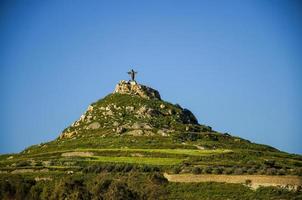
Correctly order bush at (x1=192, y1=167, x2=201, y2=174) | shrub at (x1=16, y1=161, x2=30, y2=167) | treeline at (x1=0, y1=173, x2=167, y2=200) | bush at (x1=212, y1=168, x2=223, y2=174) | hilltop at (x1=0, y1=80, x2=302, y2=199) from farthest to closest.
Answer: shrub at (x1=16, y1=161, x2=30, y2=167), bush at (x1=192, y1=167, x2=201, y2=174), bush at (x1=212, y1=168, x2=223, y2=174), hilltop at (x1=0, y1=80, x2=302, y2=199), treeline at (x1=0, y1=173, x2=167, y2=200)

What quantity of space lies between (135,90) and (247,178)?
7382 cm

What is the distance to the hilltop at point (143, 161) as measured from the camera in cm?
8875

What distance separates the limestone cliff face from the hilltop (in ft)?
0.80

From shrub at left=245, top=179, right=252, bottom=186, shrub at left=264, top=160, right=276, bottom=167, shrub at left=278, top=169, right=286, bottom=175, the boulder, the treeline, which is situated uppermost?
the boulder

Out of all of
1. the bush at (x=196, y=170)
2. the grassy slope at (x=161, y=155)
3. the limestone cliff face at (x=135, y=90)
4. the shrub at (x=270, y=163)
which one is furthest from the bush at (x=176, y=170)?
the limestone cliff face at (x=135, y=90)

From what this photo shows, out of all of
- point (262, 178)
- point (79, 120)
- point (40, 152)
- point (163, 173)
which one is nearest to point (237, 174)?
point (262, 178)

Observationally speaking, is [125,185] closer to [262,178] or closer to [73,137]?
[262,178]

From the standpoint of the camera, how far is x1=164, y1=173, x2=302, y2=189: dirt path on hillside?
94.1 m

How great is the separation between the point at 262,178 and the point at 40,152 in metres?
58.4

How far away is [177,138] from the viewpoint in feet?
444

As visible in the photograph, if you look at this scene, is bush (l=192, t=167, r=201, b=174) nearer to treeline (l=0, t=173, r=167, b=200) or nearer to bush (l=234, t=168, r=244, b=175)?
bush (l=234, t=168, r=244, b=175)

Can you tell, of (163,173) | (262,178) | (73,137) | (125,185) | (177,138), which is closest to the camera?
(125,185)

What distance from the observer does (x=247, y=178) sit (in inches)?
3802

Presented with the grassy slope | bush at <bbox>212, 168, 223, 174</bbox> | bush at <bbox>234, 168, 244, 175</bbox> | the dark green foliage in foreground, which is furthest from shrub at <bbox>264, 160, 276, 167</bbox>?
the dark green foliage in foreground
